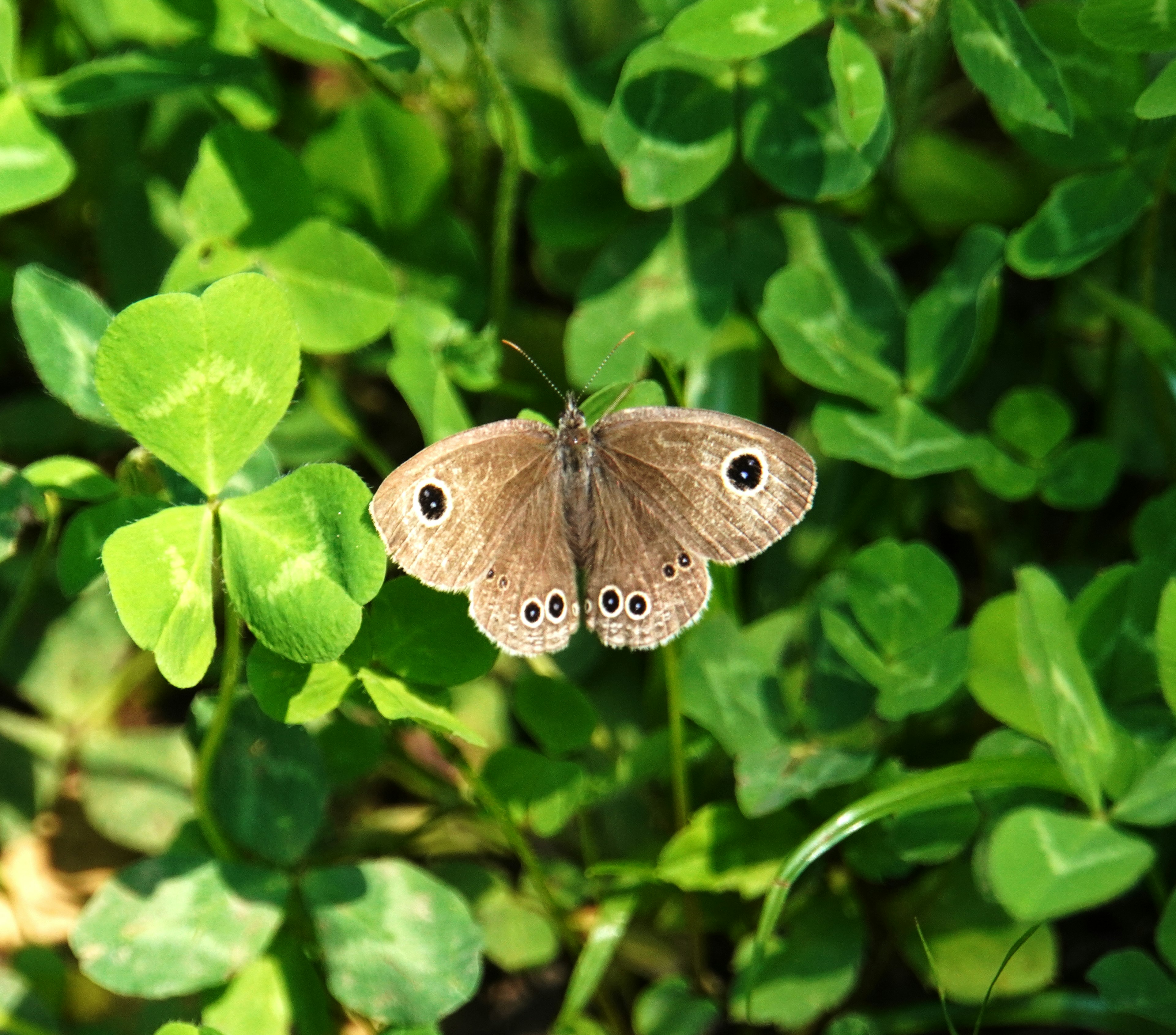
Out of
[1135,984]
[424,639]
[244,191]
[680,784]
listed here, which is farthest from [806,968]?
[244,191]

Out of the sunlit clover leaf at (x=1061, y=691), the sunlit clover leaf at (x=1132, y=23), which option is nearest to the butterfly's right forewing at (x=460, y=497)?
the sunlit clover leaf at (x=1061, y=691)

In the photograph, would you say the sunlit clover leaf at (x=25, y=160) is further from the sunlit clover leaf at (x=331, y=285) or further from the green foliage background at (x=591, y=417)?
the sunlit clover leaf at (x=331, y=285)

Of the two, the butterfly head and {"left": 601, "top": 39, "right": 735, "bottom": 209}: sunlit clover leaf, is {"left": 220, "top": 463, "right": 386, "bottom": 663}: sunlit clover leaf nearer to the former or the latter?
the butterfly head

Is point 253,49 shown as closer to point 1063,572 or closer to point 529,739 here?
point 529,739

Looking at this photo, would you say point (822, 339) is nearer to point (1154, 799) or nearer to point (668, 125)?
point (668, 125)

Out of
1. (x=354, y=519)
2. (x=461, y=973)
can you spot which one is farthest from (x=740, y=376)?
(x=461, y=973)

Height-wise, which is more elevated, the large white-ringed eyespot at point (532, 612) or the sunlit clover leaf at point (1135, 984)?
the large white-ringed eyespot at point (532, 612)
